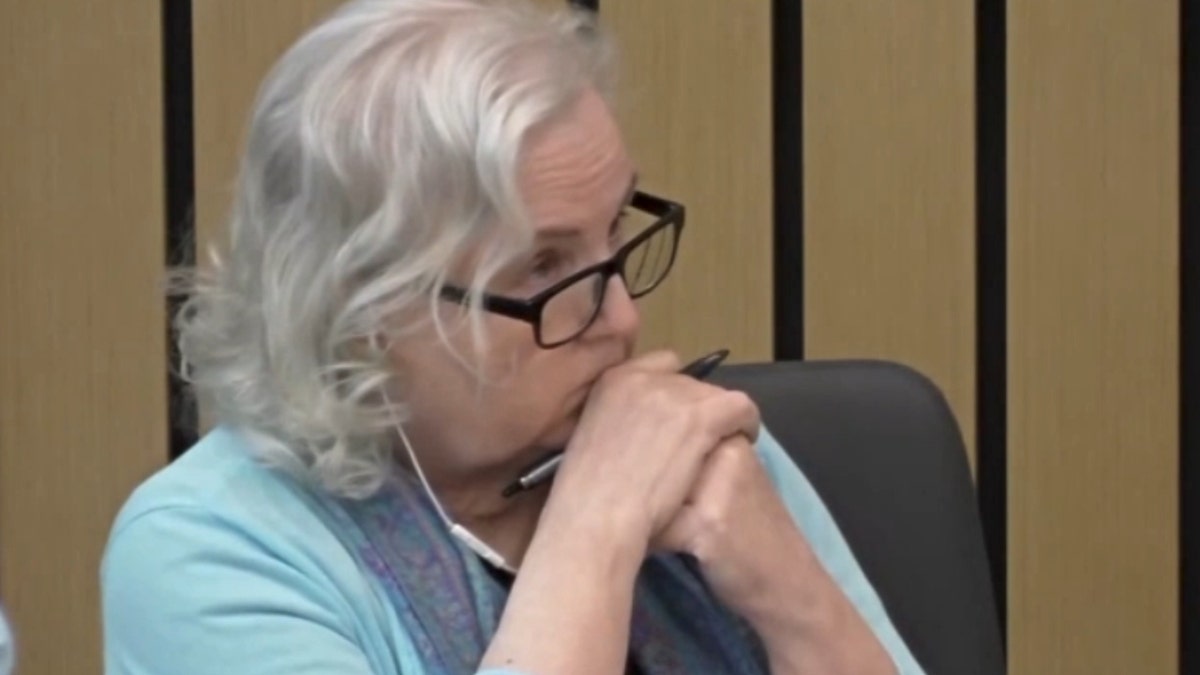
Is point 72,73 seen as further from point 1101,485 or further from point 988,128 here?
point 1101,485

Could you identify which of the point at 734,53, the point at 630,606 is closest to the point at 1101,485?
the point at 734,53

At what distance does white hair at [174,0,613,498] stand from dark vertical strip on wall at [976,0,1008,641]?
117 cm

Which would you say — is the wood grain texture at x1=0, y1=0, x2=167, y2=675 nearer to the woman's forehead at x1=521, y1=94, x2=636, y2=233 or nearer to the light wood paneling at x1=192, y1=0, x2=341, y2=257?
the light wood paneling at x1=192, y1=0, x2=341, y2=257

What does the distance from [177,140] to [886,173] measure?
860 mm

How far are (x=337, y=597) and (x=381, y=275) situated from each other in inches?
8.3

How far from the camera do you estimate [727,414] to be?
1.34 meters

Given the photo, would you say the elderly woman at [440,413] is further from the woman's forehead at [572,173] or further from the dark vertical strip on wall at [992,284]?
the dark vertical strip on wall at [992,284]

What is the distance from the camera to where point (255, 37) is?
2.24m

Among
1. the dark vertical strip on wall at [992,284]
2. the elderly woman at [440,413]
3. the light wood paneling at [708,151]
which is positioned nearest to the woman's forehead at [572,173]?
the elderly woman at [440,413]

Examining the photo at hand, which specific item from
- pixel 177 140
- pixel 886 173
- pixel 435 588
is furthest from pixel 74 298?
pixel 435 588

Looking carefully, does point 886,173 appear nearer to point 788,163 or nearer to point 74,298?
point 788,163
